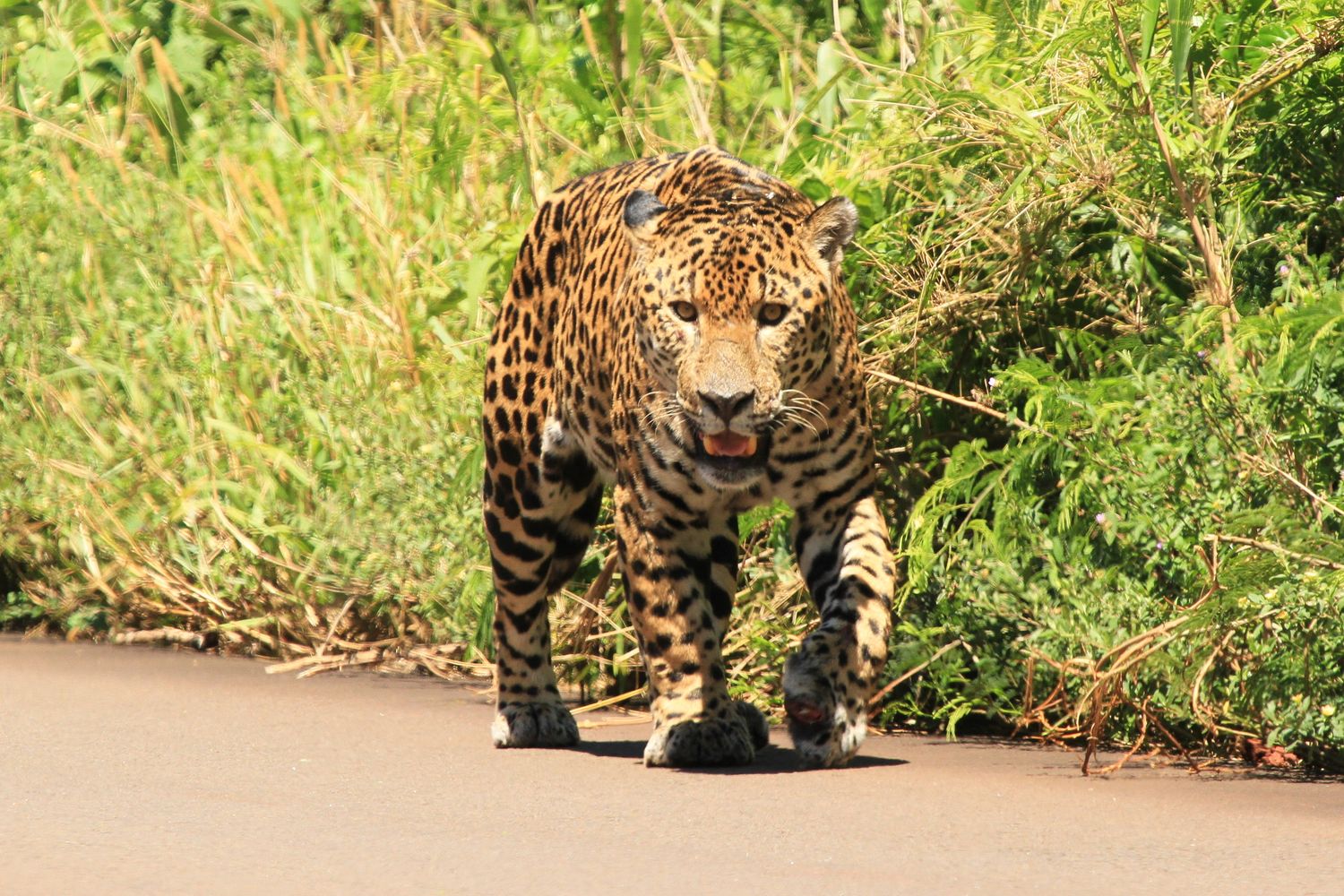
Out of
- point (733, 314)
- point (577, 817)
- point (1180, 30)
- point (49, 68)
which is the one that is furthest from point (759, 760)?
point (49, 68)

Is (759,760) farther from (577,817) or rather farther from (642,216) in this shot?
(642,216)

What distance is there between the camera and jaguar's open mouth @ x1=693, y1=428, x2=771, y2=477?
6.04 metres

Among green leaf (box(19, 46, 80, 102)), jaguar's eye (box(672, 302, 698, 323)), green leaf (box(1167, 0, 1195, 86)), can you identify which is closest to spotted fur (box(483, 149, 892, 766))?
jaguar's eye (box(672, 302, 698, 323))

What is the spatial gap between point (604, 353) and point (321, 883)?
8.52 ft

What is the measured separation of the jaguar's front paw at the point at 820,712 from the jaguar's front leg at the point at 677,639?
21 cm

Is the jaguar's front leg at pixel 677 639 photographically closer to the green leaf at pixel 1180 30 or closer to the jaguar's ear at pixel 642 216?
the jaguar's ear at pixel 642 216

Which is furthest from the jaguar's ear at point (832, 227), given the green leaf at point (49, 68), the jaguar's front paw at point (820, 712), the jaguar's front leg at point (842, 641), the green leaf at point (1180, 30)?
the green leaf at point (49, 68)

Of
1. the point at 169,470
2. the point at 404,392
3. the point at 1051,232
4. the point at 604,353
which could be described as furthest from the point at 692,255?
the point at 169,470

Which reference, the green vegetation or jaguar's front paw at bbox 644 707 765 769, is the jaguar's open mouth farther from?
the green vegetation

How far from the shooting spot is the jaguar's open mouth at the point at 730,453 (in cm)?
604

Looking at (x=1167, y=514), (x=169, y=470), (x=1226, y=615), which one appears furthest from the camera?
(x=169, y=470)

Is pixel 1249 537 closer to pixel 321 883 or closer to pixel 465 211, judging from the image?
pixel 321 883

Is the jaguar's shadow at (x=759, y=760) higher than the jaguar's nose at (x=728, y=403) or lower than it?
lower

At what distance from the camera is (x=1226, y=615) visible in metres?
5.70
